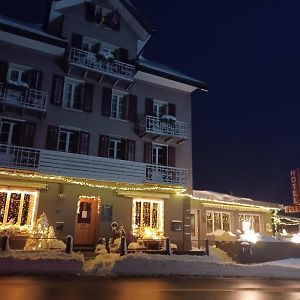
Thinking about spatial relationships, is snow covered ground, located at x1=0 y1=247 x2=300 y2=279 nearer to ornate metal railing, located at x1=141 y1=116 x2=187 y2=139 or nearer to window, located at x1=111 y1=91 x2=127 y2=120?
ornate metal railing, located at x1=141 y1=116 x2=187 y2=139

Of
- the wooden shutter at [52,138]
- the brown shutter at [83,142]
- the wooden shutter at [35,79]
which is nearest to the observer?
the wooden shutter at [52,138]

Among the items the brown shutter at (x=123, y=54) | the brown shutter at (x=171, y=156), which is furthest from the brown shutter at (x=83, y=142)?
the brown shutter at (x=123, y=54)

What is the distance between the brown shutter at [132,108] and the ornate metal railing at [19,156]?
641 cm

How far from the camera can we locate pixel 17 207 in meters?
17.2

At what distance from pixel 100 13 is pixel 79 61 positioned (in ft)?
14.5

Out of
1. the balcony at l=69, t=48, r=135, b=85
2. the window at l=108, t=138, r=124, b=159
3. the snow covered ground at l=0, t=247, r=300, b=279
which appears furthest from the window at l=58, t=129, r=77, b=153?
the snow covered ground at l=0, t=247, r=300, b=279

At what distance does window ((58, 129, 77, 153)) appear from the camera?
62.0 ft

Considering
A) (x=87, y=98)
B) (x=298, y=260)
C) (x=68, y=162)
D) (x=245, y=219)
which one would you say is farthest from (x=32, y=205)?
(x=245, y=219)

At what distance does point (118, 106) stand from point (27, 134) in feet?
20.1

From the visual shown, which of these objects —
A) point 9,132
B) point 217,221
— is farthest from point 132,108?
point 217,221

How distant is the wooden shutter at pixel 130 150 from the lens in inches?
800

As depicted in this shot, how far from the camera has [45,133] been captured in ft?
60.0

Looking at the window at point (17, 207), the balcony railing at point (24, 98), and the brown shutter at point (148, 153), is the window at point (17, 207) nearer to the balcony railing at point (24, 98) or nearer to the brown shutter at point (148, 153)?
the balcony railing at point (24, 98)

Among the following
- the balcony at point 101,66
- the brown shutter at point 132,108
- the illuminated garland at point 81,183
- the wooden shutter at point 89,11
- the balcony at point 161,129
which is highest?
the wooden shutter at point 89,11
